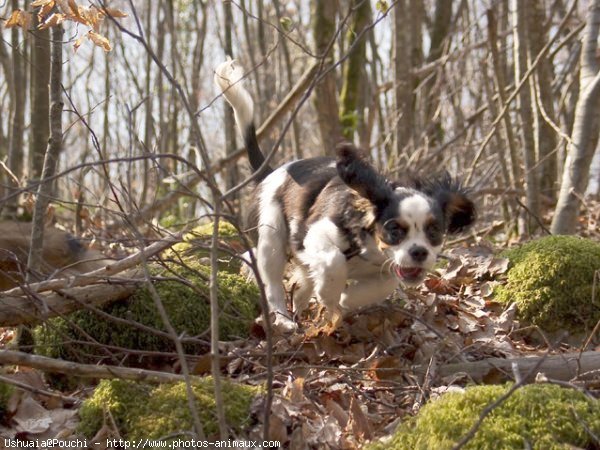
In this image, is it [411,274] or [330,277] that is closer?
[411,274]

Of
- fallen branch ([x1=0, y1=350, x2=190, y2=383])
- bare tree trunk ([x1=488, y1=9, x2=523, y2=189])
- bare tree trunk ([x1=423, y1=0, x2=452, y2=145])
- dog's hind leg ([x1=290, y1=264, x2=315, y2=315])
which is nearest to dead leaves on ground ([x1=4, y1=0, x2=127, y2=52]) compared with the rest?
fallen branch ([x1=0, y1=350, x2=190, y2=383])

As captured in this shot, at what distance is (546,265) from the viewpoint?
567 cm

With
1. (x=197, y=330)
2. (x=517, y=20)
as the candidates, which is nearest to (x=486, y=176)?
(x=517, y=20)

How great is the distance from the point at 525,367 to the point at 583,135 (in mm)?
3335

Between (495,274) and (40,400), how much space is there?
3.44 meters

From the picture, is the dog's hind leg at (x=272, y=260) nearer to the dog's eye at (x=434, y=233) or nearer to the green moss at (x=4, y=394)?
the dog's eye at (x=434, y=233)

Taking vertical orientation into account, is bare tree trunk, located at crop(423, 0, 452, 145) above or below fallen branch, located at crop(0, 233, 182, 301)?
above

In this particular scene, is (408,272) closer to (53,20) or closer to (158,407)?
(158,407)

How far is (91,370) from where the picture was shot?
12.5 feet

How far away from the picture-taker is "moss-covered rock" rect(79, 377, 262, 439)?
3.50 meters

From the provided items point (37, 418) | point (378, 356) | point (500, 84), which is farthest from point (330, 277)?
point (500, 84)

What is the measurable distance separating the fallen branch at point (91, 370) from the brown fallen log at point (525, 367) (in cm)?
133

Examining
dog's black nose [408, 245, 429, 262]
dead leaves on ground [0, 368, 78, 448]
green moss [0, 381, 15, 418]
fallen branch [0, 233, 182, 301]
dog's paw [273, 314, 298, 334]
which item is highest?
fallen branch [0, 233, 182, 301]

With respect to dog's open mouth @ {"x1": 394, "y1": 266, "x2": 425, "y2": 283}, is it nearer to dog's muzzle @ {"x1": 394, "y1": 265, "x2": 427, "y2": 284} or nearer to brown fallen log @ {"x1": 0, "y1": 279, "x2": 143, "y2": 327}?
dog's muzzle @ {"x1": 394, "y1": 265, "x2": 427, "y2": 284}
